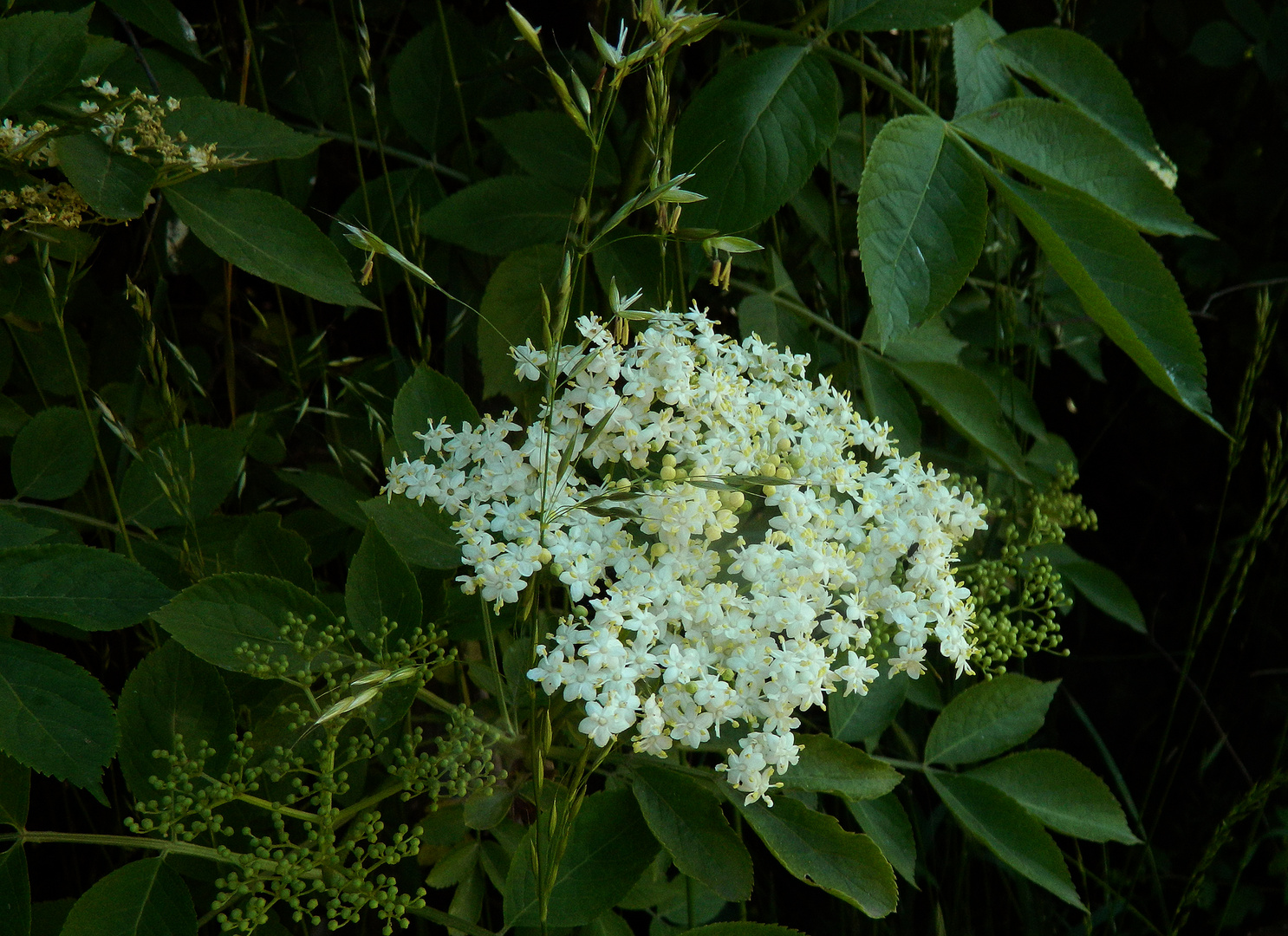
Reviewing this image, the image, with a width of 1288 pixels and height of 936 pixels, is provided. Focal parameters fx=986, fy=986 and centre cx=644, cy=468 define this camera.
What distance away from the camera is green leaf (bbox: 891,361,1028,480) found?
1.21 metres

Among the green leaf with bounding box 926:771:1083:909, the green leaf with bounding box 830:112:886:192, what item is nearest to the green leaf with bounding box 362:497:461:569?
the green leaf with bounding box 926:771:1083:909

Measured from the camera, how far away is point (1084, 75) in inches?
44.1

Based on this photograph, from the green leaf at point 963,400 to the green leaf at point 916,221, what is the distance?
34cm

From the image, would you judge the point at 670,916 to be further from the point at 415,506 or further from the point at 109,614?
the point at 109,614

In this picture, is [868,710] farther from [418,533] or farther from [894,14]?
[894,14]

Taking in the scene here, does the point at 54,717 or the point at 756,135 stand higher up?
the point at 756,135

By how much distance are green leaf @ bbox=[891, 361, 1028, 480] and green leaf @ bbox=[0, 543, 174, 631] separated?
87 centimetres

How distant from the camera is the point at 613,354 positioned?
2.73ft

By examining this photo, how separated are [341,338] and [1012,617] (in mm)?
1206

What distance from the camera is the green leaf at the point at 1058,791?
3.51 ft

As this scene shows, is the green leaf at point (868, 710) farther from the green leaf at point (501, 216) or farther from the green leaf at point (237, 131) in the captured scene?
the green leaf at point (237, 131)

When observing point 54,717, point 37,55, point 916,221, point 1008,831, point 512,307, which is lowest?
point 1008,831

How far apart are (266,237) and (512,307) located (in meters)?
0.27

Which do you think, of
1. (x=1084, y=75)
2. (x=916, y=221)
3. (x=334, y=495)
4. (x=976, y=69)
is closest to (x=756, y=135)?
(x=916, y=221)
